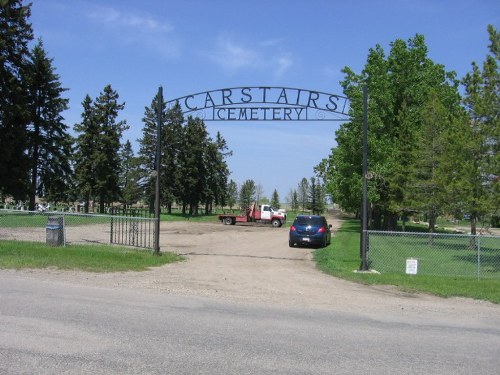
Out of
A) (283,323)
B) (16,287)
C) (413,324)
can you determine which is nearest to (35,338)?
(283,323)

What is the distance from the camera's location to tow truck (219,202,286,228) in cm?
5188

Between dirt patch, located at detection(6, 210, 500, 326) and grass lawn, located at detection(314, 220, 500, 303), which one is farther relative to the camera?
grass lawn, located at detection(314, 220, 500, 303)

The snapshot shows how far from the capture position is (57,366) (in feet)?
17.6

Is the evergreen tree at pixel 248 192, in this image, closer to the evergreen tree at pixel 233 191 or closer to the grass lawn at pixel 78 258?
the evergreen tree at pixel 233 191

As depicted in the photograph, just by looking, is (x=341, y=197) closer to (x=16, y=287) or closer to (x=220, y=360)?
(x=16, y=287)

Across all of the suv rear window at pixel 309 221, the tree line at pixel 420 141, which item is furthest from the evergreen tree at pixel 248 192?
the suv rear window at pixel 309 221

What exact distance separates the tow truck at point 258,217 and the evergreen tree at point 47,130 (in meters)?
18.4

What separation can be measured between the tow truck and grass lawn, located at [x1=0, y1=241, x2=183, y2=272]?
109 ft

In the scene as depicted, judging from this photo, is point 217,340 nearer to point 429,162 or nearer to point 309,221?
point 309,221

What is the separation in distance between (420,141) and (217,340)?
25.6 m

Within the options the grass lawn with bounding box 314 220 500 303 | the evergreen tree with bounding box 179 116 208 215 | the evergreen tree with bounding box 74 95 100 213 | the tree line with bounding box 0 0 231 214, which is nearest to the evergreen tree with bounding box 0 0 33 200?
the tree line with bounding box 0 0 231 214

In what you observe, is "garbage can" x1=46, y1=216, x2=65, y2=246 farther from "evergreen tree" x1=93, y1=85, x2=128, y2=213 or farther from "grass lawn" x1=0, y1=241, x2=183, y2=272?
"evergreen tree" x1=93, y1=85, x2=128, y2=213

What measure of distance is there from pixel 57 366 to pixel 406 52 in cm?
4122

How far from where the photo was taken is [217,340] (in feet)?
21.6
